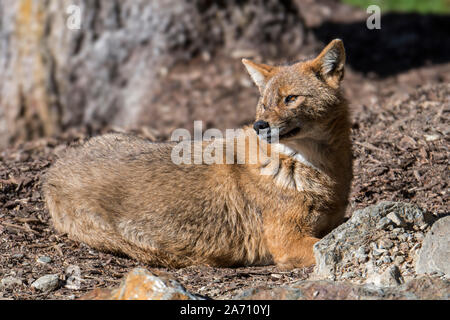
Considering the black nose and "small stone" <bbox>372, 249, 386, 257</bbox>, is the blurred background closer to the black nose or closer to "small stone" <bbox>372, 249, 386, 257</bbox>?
the black nose

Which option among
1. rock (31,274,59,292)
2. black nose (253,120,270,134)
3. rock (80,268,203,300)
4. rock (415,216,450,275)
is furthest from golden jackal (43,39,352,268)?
rock (80,268,203,300)

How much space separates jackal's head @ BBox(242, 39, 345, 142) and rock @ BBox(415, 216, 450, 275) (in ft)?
4.93

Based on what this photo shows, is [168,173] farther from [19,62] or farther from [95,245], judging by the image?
[19,62]

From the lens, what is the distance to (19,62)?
1172 cm

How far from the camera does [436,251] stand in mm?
4816

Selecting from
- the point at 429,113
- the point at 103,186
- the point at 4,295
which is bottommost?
the point at 4,295

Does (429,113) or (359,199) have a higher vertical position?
(429,113)

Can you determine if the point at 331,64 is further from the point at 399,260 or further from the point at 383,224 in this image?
the point at 399,260

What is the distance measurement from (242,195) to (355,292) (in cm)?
210

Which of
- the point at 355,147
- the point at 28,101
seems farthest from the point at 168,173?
the point at 28,101

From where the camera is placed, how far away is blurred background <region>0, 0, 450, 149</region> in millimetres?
11453

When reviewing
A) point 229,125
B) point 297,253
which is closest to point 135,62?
point 229,125
